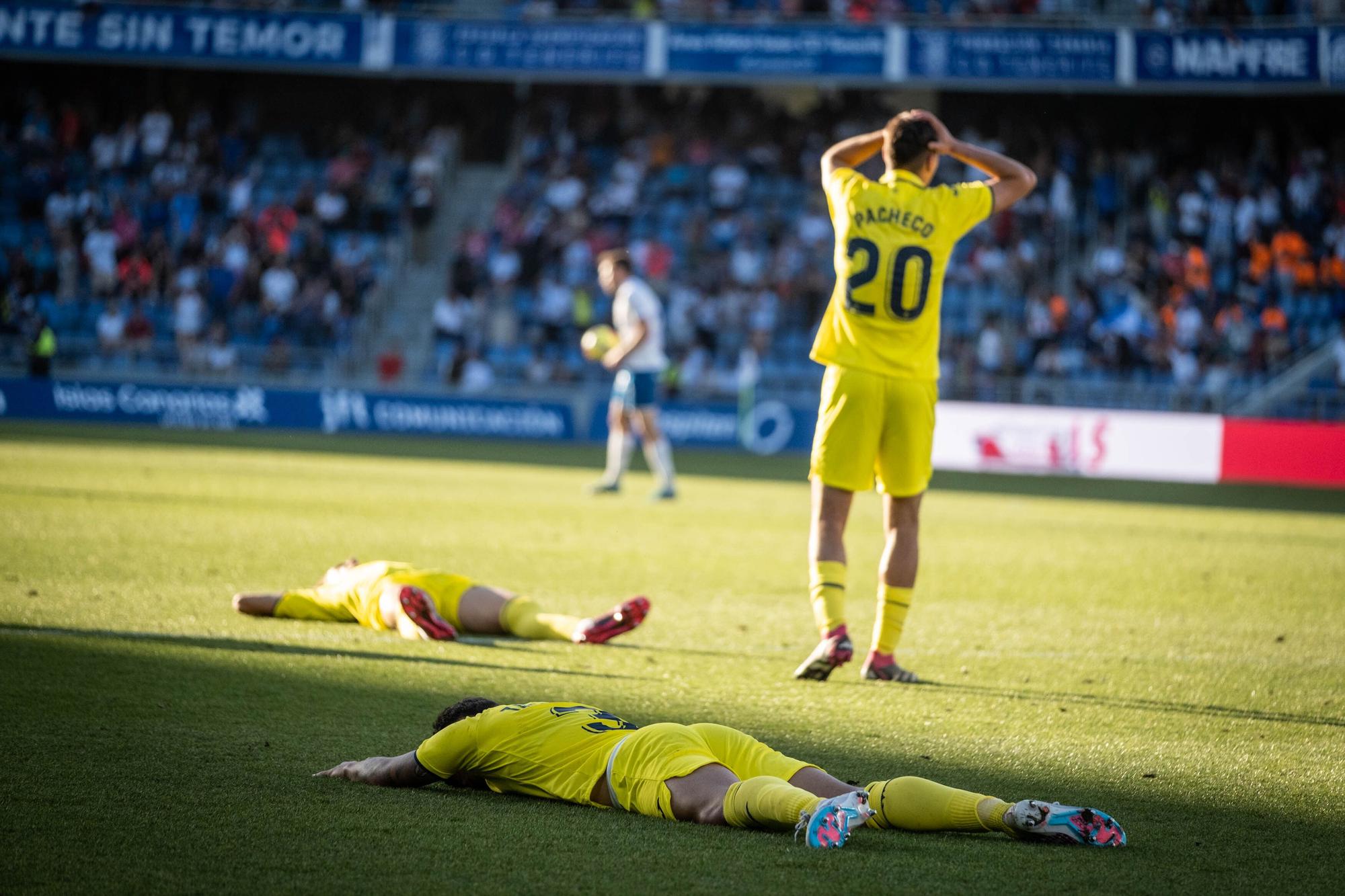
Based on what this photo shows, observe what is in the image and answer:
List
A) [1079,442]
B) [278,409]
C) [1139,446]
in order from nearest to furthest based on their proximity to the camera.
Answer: [1139,446], [1079,442], [278,409]

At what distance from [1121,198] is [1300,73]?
3.63 meters

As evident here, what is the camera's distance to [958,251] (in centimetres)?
2709

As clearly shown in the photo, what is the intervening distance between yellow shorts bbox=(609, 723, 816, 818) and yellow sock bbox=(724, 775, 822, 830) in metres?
0.07

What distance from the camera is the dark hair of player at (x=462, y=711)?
4254 mm

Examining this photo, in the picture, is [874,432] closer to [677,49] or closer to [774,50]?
[774,50]

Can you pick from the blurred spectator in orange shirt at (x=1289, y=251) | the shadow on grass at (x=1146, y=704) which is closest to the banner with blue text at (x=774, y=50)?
the blurred spectator in orange shirt at (x=1289, y=251)

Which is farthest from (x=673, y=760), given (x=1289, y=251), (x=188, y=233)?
(x=188, y=233)

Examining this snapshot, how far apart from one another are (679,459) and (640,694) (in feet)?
51.8

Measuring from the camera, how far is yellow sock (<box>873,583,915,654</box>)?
244 inches

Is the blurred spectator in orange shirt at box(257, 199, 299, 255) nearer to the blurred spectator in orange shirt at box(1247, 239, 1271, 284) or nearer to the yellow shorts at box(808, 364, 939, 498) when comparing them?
the blurred spectator in orange shirt at box(1247, 239, 1271, 284)

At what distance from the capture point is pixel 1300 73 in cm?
2530

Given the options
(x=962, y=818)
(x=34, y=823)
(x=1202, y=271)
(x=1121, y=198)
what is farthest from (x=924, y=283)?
(x=1121, y=198)

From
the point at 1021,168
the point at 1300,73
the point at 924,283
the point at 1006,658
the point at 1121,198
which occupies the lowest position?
the point at 1006,658

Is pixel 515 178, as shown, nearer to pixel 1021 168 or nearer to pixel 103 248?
pixel 103 248
